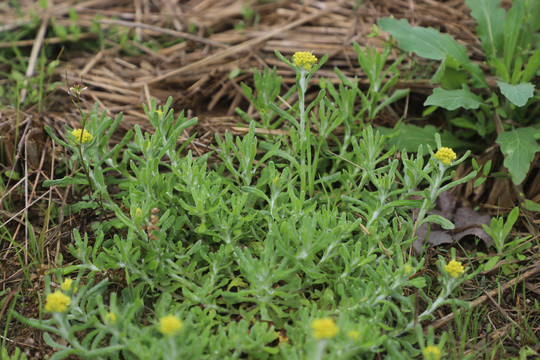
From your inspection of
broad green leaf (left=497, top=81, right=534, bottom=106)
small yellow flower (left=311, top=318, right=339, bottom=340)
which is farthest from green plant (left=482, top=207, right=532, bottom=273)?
small yellow flower (left=311, top=318, right=339, bottom=340)

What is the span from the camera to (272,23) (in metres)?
4.74

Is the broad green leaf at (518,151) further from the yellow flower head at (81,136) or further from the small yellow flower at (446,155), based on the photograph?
the yellow flower head at (81,136)

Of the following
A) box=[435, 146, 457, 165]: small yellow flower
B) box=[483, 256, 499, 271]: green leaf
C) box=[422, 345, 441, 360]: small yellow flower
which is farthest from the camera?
box=[483, 256, 499, 271]: green leaf

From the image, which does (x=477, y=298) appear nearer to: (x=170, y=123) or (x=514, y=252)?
(x=514, y=252)

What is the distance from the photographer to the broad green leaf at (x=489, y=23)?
3.58 metres

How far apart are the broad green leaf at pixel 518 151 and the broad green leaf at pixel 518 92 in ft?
Answer: 0.82

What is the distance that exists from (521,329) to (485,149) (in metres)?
1.50

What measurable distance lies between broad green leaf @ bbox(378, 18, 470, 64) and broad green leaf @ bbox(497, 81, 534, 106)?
0.45m

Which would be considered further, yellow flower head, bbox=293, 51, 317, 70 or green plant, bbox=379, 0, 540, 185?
green plant, bbox=379, 0, 540, 185

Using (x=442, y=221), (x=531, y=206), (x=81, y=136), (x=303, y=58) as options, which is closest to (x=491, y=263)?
(x=442, y=221)

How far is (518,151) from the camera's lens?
3.04 metres

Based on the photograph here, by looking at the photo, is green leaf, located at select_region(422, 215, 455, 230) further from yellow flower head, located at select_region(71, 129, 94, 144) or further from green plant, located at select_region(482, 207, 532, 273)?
yellow flower head, located at select_region(71, 129, 94, 144)

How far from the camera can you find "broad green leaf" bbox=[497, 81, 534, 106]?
9.59ft

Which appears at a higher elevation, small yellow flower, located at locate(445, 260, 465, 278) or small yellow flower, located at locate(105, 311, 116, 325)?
small yellow flower, located at locate(445, 260, 465, 278)
